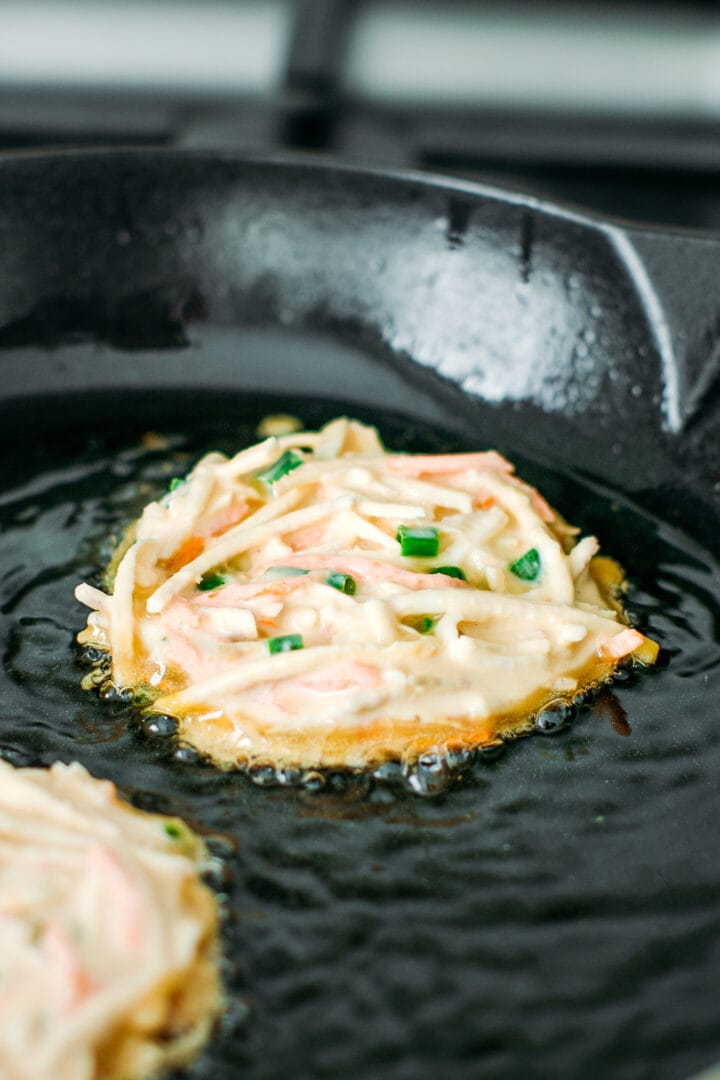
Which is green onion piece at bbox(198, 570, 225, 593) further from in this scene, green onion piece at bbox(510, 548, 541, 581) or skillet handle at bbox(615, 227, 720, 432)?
skillet handle at bbox(615, 227, 720, 432)

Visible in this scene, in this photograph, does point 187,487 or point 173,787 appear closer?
point 173,787

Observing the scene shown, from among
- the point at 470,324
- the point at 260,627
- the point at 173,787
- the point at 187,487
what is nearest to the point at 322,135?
the point at 470,324

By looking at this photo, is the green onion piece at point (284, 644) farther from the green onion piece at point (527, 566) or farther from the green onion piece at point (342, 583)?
the green onion piece at point (527, 566)

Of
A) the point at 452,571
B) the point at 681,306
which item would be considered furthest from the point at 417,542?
the point at 681,306

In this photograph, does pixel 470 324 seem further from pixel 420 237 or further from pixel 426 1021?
pixel 426 1021

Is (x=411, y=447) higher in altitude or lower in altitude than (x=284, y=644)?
higher

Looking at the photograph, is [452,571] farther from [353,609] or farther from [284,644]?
[284,644]
